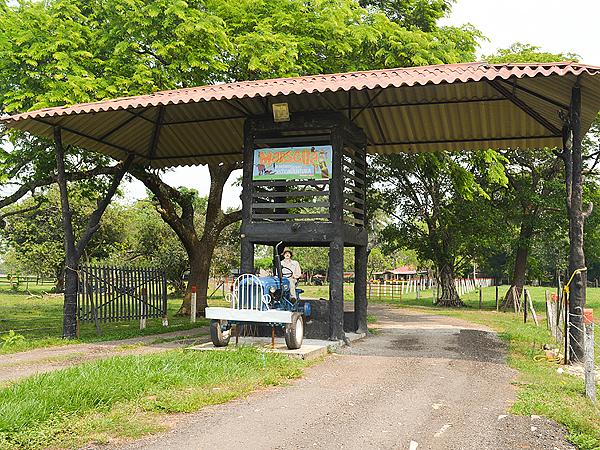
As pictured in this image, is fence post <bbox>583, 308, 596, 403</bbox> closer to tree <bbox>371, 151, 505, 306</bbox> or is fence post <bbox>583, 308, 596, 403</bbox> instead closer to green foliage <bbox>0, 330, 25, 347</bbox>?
green foliage <bbox>0, 330, 25, 347</bbox>

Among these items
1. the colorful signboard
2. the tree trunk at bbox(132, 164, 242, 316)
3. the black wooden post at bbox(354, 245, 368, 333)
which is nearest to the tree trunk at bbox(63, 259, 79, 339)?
the colorful signboard

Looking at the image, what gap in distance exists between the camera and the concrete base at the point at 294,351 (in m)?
9.99

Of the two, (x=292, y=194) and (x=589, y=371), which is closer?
(x=589, y=371)

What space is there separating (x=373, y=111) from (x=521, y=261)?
20.4 m

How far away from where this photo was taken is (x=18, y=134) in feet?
52.6

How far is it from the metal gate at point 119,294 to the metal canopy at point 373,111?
10.4ft

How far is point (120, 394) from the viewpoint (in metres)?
6.61

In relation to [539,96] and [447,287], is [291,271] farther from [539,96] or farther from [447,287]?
[447,287]

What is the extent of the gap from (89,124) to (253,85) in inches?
163

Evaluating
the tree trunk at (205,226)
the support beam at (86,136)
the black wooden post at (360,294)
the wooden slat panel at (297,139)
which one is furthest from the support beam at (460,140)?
the tree trunk at (205,226)

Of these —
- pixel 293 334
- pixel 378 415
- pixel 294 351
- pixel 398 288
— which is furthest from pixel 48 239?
pixel 378 415

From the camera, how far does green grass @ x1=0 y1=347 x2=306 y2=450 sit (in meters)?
5.37

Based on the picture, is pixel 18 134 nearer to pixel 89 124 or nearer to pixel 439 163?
pixel 89 124

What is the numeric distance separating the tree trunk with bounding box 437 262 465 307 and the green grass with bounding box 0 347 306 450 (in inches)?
979
